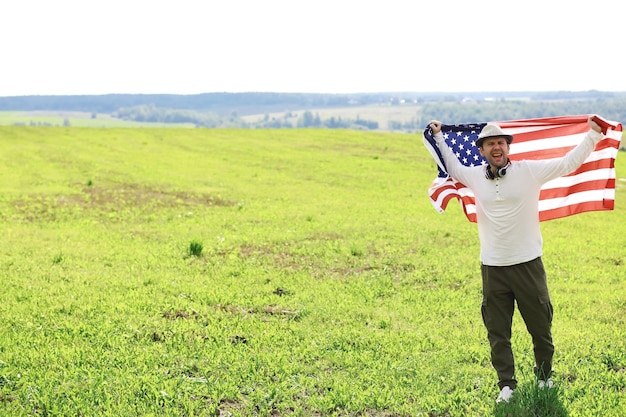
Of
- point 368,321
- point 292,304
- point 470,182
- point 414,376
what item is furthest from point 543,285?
point 292,304

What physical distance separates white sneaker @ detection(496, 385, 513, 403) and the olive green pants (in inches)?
2.0

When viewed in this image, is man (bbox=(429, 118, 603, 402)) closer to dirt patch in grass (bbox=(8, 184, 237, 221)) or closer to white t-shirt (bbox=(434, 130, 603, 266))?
white t-shirt (bbox=(434, 130, 603, 266))

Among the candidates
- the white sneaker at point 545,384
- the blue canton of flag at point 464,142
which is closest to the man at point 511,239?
the white sneaker at point 545,384

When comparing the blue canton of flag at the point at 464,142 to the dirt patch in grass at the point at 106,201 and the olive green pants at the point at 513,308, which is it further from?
the dirt patch in grass at the point at 106,201

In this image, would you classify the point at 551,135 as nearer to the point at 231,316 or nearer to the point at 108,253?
the point at 231,316

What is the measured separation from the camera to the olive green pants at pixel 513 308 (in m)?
7.46

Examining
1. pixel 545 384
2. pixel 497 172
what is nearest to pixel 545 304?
pixel 545 384

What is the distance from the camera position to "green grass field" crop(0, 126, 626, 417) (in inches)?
320

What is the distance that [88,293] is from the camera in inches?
494

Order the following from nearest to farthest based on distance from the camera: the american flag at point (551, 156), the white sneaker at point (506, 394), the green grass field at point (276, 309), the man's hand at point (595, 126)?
the man's hand at point (595, 126) → the white sneaker at point (506, 394) → the green grass field at point (276, 309) → the american flag at point (551, 156)

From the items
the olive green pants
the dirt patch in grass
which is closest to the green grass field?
the dirt patch in grass

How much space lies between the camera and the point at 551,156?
9320mm

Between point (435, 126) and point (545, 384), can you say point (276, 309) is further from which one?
point (545, 384)

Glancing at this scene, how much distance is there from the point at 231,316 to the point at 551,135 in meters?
5.80
